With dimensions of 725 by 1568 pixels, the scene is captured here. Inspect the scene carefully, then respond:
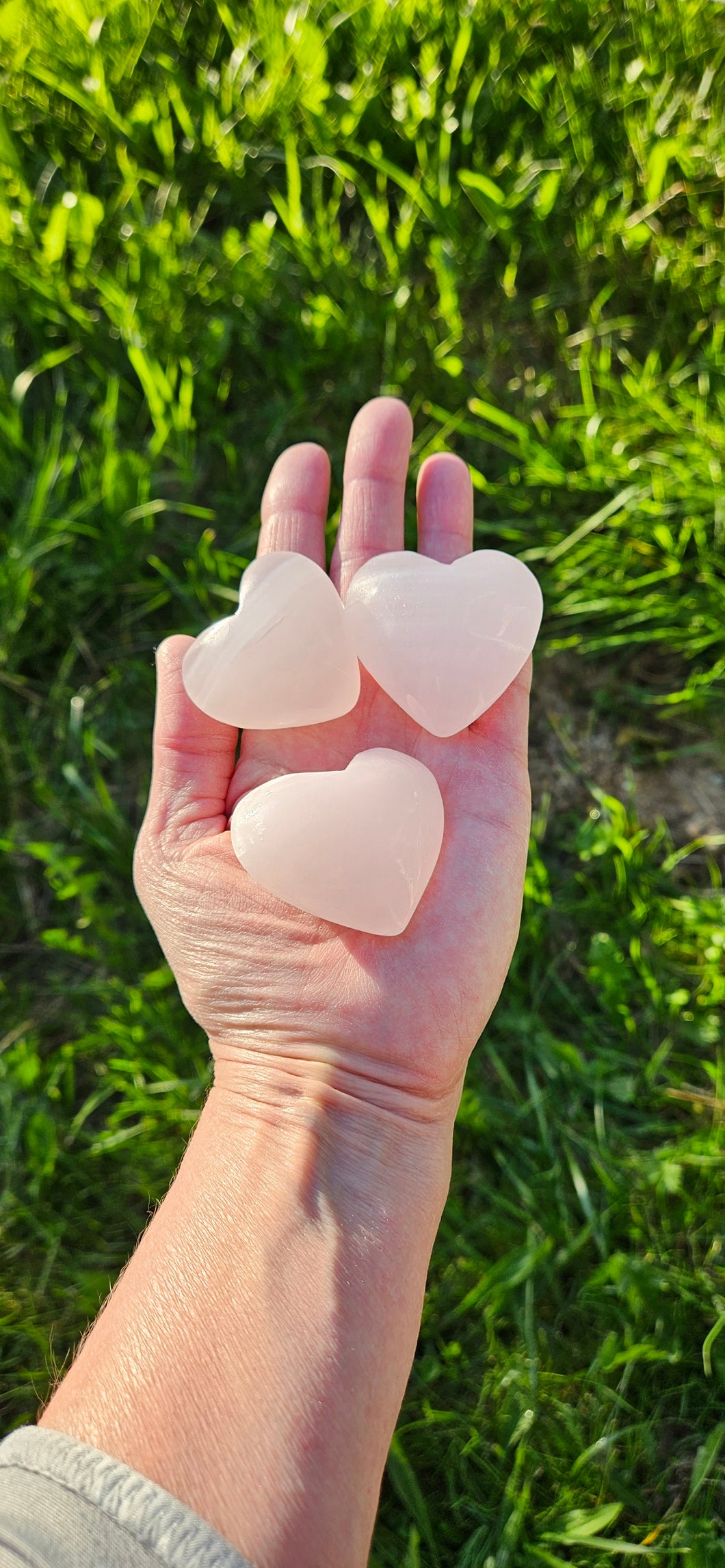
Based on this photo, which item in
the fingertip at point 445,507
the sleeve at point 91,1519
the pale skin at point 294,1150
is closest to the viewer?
Answer: the sleeve at point 91,1519

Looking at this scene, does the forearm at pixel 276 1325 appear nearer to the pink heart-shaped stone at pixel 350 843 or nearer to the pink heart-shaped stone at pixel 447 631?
the pink heart-shaped stone at pixel 350 843

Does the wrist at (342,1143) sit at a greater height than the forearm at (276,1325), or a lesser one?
greater

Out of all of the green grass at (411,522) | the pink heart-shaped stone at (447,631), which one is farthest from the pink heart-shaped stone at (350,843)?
the green grass at (411,522)

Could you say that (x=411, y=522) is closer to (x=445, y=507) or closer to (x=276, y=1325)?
(x=445, y=507)

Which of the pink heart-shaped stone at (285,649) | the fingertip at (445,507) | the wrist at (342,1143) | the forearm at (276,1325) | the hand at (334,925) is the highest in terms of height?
the fingertip at (445,507)

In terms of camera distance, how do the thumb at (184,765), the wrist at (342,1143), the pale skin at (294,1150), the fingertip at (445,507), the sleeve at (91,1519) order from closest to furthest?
the sleeve at (91,1519), the pale skin at (294,1150), the wrist at (342,1143), the thumb at (184,765), the fingertip at (445,507)

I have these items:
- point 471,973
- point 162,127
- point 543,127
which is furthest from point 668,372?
point 471,973

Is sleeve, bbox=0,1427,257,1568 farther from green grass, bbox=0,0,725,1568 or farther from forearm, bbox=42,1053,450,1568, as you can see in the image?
green grass, bbox=0,0,725,1568
